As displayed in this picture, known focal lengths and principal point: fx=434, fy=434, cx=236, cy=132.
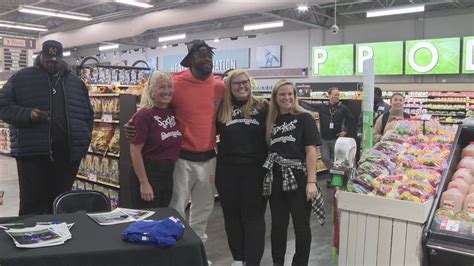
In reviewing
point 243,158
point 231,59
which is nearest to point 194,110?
point 243,158

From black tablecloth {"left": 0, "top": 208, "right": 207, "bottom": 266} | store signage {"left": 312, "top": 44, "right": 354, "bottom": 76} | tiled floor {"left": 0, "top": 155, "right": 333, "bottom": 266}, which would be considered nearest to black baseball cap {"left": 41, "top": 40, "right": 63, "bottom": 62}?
black tablecloth {"left": 0, "top": 208, "right": 207, "bottom": 266}

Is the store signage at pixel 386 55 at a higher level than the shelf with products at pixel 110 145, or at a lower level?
higher

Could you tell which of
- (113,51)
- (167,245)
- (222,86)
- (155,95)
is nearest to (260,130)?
(222,86)

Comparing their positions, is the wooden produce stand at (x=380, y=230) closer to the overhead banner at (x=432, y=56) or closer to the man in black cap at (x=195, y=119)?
the man in black cap at (x=195, y=119)

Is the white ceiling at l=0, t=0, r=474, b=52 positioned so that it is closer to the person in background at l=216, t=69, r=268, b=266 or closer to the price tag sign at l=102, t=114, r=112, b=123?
the price tag sign at l=102, t=114, r=112, b=123

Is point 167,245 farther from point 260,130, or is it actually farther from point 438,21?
point 438,21

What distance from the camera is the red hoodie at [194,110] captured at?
127 inches

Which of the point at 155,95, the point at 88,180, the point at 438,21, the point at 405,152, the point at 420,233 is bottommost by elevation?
the point at 88,180

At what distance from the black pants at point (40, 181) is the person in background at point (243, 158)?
1.21 m

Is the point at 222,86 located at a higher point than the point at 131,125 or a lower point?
higher

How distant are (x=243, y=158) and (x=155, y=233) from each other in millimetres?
1448

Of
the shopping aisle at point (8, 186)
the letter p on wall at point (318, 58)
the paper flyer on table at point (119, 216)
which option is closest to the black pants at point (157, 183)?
the paper flyer on table at point (119, 216)

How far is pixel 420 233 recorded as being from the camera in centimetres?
222

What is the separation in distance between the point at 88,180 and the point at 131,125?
353 cm
